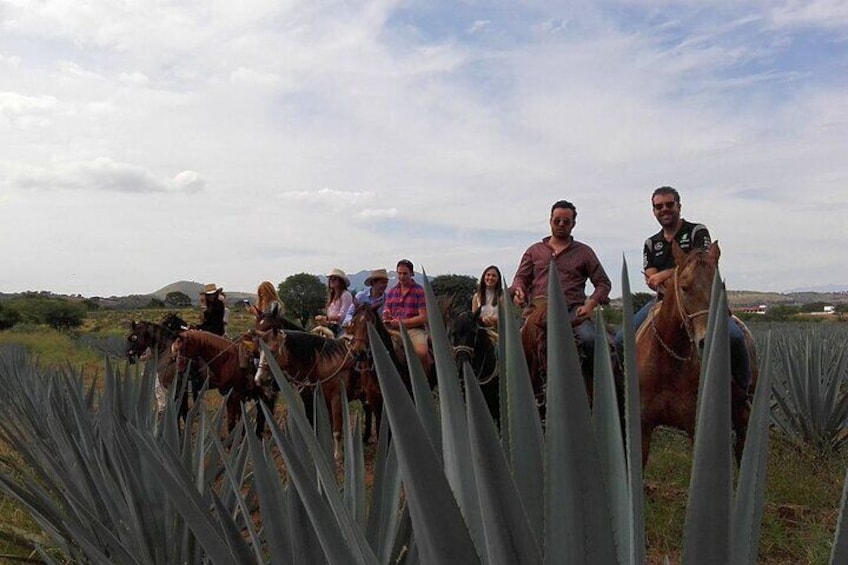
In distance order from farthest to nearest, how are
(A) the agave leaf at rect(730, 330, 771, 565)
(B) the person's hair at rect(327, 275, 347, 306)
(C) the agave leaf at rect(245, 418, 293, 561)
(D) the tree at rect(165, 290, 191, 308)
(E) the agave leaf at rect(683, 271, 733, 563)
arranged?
1. (D) the tree at rect(165, 290, 191, 308)
2. (B) the person's hair at rect(327, 275, 347, 306)
3. (C) the agave leaf at rect(245, 418, 293, 561)
4. (A) the agave leaf at rect(730, 330, 771, 565)
5. (E) the agave leaf at rect(683, 271, 733, 563)

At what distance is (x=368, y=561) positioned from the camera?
888 mm

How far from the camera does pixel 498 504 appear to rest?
0.63 meters

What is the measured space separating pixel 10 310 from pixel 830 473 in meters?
57.3

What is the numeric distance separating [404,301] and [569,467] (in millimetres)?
7724

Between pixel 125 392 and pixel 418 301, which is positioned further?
pixel 418 301

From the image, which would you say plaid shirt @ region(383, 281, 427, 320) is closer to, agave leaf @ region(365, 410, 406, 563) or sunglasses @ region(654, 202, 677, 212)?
sunglasses @ region(654, 202, 677, 212)

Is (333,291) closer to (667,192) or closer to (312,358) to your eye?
(312,358)

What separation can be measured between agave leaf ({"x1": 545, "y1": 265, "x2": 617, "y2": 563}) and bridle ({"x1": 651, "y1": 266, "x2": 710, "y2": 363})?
3.72 m

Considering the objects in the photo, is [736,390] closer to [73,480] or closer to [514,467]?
[73,480]

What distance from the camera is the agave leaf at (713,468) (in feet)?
1.92

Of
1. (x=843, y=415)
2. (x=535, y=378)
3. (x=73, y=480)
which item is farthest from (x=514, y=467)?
(x=843, y=415)

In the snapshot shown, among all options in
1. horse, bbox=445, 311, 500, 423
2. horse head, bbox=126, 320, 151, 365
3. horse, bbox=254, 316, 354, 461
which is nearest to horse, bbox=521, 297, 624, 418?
horse, bbox=445, 311, 500, 423

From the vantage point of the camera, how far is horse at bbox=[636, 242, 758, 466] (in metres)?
4.28

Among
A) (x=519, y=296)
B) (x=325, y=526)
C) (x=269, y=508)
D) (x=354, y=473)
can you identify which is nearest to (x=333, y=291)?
(x=519, y=296)
